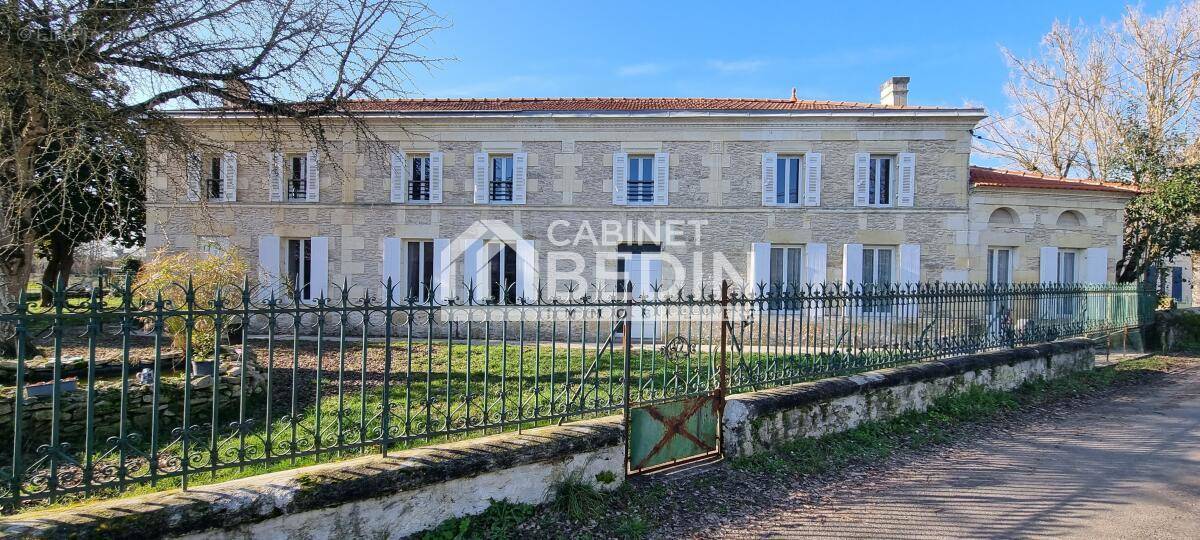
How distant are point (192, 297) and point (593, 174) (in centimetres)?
1089

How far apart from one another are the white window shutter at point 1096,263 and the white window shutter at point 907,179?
4.55 metres

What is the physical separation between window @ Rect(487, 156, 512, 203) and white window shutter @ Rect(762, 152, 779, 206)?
5811 mm

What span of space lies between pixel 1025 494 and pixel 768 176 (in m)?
9.58

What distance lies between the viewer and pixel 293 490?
2951mm

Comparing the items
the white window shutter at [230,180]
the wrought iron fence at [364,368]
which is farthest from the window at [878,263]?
the white window shutter at [230,180]

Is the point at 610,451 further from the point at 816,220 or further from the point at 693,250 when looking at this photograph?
the point at 816,220

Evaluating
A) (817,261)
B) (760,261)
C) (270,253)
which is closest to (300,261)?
(270,253)

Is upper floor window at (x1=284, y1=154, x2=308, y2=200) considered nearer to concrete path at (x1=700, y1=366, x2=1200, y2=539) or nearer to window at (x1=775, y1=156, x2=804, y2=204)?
window at (x1=775, y1=156, x2=804, y2=204)

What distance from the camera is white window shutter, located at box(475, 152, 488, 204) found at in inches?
531

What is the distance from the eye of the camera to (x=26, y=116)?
6312 mm

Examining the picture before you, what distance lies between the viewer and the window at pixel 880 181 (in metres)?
13.2

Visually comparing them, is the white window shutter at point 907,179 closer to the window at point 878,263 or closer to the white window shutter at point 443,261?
the window at point 878,263

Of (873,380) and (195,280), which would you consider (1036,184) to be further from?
(195,280)

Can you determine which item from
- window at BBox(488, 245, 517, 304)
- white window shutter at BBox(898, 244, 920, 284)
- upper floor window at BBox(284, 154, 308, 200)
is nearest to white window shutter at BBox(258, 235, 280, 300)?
upper floor window at BBox(284, 154, 308, 200)
